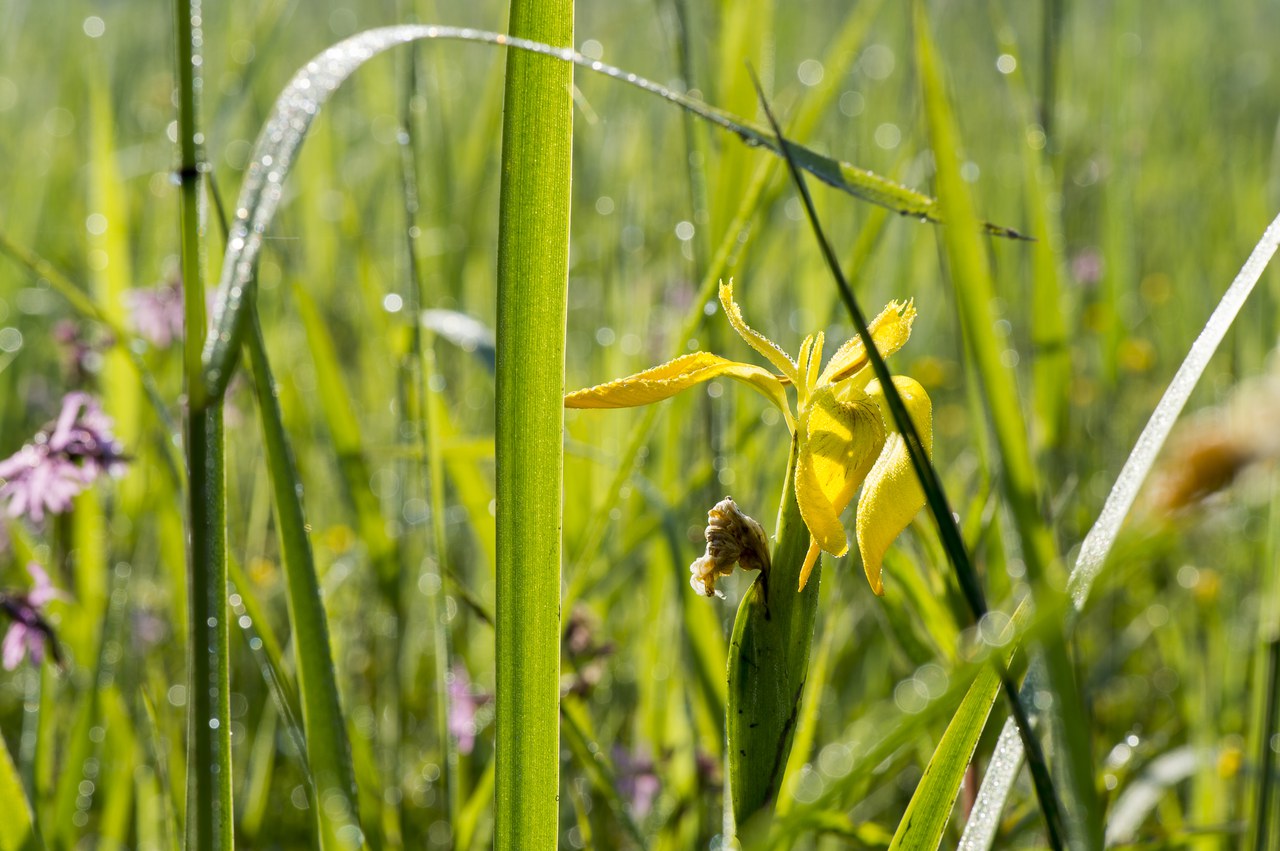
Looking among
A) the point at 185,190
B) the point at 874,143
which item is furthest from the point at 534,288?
the point at 874,143

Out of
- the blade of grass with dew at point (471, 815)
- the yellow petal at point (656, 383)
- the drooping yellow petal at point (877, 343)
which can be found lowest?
the blade of grass with dew at point (471, 815)

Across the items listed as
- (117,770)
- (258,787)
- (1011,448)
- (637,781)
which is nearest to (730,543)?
(1011,448)

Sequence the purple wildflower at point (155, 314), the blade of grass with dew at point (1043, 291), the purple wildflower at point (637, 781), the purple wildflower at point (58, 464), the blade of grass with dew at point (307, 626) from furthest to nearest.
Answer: the purple wildflower at point (155, 314), the purple wildflower at point (637, 781), the blade of grass with dew at point (1043, 291), the purple wildflower at point (58, 464), the blade of grass with dew at point (307, 626)

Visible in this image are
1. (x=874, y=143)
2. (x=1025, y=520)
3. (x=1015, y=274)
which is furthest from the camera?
(x=874, y=143)

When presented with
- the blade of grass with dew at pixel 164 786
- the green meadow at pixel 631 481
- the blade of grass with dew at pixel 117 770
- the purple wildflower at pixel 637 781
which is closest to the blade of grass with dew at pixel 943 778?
the green meadow at pixel 631 481

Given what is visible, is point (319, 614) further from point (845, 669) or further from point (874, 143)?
point (874, 143)

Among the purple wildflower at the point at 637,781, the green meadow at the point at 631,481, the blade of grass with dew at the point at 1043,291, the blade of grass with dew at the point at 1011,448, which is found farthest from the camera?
the purple wildflower at the point at 637,781

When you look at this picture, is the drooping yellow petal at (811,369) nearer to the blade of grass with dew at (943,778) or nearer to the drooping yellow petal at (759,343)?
the drooping yellow petal at (759,343)
